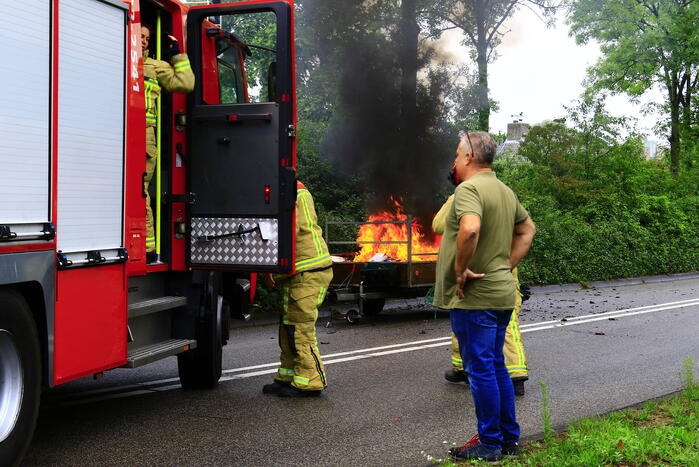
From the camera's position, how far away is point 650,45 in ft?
84.9

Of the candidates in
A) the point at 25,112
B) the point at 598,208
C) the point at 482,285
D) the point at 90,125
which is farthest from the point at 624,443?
the point at 598,208

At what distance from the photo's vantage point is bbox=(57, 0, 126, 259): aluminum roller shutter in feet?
14.0

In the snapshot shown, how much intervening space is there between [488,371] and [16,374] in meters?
2.43

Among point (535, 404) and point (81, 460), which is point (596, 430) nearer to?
point (535, 404)

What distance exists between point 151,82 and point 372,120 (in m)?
9.11

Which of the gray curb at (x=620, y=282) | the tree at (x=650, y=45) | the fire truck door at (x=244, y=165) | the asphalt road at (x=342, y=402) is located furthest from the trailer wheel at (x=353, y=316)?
the tree at (x=650, y=45)

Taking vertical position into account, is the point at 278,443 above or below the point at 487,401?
below

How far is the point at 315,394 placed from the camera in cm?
621

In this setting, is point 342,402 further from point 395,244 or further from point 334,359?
point 395,244

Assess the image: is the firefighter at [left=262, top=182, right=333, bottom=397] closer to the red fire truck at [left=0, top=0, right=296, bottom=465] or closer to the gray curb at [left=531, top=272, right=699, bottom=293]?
the red fire truck at [left=0, top=0, right=296, bottom=465]

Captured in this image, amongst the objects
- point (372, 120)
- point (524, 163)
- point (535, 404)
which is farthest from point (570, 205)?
point (535, 404)

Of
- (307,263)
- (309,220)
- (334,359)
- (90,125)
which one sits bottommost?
(334,359)

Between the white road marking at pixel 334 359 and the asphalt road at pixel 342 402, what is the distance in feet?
0.05

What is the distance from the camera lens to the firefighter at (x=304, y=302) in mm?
6082
